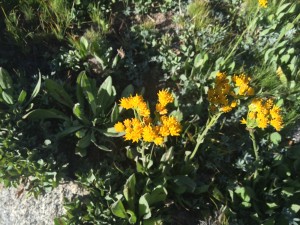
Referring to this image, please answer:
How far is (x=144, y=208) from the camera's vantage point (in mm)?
2779

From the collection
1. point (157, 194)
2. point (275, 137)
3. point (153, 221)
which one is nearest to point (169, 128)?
point (157, 194)

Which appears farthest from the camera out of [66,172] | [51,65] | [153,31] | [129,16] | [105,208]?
[129,16]

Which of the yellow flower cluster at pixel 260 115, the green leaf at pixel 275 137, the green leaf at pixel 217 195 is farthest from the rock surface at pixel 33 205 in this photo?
the green leaf at pixel 275 137

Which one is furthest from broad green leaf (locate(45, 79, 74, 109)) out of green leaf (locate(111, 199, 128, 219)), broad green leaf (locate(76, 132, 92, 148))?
green leaf (locate(111, 199, 128, 219))

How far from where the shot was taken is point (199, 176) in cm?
327

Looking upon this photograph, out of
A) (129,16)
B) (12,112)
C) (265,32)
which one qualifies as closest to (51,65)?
(12,112)

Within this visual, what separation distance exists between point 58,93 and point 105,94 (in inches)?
17.7

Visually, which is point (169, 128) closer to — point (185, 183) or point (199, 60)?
point (185, 183)

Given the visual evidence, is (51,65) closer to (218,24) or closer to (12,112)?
(12,112)

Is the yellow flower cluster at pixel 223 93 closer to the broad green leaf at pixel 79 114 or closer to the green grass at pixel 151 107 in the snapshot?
the green grass at pixel 151 107

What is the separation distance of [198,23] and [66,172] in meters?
2.12

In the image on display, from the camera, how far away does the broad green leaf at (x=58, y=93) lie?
3.15 meters

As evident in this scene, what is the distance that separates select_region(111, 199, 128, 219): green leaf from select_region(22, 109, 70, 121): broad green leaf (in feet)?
3.25

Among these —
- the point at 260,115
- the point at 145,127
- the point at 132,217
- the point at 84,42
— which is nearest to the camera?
the point at 145,127
